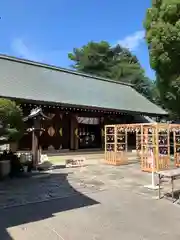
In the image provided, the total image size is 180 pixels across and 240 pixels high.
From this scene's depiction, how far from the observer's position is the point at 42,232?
4566mm

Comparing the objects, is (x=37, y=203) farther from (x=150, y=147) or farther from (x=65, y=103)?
(x=65, y=103)

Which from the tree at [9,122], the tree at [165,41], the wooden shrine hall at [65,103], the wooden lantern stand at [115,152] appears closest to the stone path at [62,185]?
the tree at [9,122]

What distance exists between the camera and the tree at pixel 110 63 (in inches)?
1465

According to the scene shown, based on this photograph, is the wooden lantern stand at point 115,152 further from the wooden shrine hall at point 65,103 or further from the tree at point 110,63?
the tree at point 110,63

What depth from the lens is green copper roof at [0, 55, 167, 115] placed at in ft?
50.9

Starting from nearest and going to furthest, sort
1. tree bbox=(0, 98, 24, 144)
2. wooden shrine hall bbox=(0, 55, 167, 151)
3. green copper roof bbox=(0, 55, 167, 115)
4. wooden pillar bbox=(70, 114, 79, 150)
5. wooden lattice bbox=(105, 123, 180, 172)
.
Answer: tree bbox=(0, 98, 24, 144) < wooden lattice bbox=(105, 123, 180, 172) < wooden shrine hall bbox=(0, 55, 167, 151) < green copper roof bbox=(0, 55, 167, 115) < wooden pillar bbox=(70, 114, 79, 150)

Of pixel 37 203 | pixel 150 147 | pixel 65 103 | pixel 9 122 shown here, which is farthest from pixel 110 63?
pixel 37 203

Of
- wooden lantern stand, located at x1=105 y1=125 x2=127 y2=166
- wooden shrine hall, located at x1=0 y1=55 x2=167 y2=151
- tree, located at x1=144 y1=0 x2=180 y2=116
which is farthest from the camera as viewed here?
wooden shrine hall, located at x1=0 y1=55 x2=167 y2=151

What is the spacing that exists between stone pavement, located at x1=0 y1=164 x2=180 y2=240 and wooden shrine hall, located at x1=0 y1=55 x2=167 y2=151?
6.14 m

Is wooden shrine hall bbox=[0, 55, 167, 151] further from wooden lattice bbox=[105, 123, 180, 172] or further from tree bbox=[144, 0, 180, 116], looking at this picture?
tree bbox=[144, 0, 180, 116]

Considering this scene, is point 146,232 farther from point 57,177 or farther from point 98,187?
point 57,177

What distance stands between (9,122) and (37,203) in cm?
371

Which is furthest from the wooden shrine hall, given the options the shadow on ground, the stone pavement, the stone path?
the stone pavement

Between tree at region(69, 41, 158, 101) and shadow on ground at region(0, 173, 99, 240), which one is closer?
shadow on ground at region(0, 173, 99, 240)
